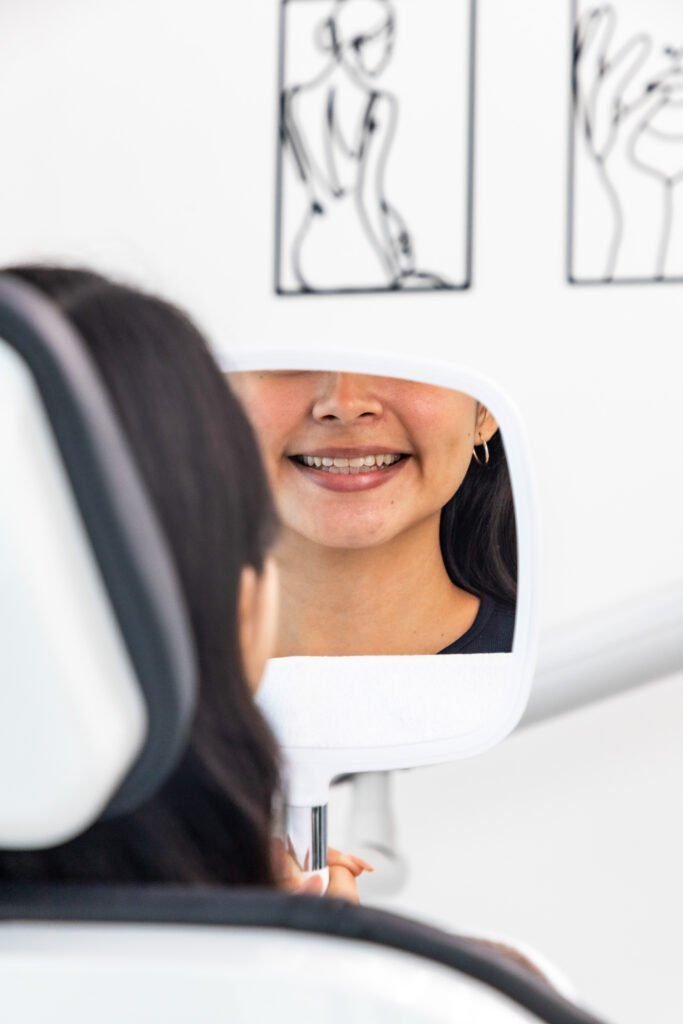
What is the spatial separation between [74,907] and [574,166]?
2.06 meters

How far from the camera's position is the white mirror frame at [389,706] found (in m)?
0.71

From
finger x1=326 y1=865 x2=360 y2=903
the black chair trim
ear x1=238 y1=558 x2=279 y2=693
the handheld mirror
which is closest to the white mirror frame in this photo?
the handheld mirror

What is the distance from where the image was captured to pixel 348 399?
0.70 metres

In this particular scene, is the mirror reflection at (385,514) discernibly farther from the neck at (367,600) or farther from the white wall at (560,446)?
the white wall at (560,446)

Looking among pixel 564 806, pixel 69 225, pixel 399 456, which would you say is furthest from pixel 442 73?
pixel 399 456

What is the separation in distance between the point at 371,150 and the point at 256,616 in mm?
1917

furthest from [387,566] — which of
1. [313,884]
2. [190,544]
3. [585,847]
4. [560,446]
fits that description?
[585,847]

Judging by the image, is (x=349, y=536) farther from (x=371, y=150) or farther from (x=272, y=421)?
(x=371, y=150)

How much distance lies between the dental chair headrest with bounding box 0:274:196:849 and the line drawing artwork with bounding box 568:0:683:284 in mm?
1984

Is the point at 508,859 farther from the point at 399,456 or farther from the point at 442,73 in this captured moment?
the point at 399,456

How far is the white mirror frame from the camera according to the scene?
715 millimetres

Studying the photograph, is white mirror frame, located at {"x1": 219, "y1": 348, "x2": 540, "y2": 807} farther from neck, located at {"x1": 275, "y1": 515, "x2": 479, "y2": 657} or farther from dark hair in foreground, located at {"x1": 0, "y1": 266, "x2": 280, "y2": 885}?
dark hair in foreground, located at {"x1": 0, "y1": 266, "x2": 280, "y2": 885}

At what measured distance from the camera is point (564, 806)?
2197 millimetres

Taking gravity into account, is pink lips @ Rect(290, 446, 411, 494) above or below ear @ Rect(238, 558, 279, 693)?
above
